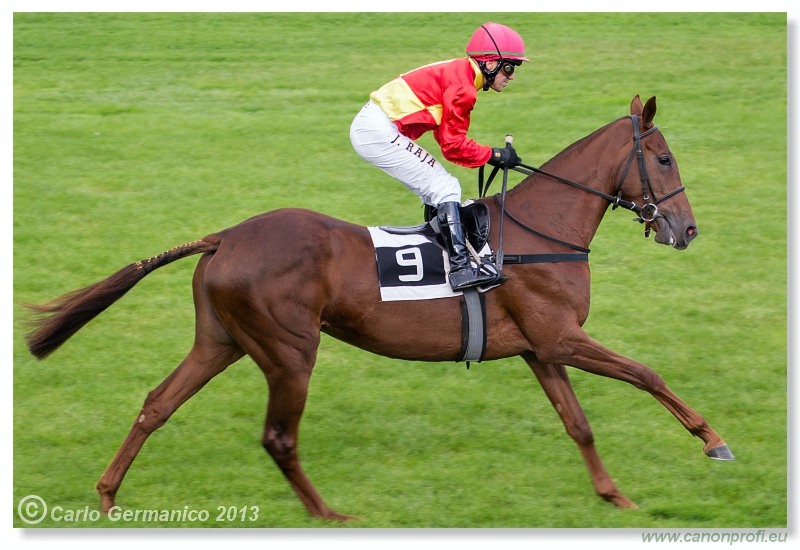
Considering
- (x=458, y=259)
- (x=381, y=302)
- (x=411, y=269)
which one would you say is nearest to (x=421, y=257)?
(x=411, y=269)

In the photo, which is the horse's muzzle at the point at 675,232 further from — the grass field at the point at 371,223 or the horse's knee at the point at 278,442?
the horse's knee at the point at 278,442

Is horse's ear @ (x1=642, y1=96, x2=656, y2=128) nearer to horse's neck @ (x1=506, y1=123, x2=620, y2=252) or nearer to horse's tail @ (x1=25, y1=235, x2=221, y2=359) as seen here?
horse's neck @ (x1=506, y1=123, x2=620, y2=252)

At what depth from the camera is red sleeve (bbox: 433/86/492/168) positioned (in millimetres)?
6371

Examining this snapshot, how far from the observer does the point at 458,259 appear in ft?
21.0

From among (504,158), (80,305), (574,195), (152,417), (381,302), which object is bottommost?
(152,417)

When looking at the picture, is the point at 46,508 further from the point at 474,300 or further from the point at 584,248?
the point at 584,248

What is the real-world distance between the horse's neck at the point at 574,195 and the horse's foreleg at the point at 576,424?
30.8 inches

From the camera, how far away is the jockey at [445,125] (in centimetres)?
640

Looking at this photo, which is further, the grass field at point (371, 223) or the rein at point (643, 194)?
the grass field at point (371, 223)

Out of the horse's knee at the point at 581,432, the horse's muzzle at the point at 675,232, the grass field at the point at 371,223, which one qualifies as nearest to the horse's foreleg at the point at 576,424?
the horse's knee at the point at 581,432

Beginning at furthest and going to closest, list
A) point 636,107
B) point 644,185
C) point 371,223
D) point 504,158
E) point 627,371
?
point 371,223, point 636,107, point 644,185, point 504,158, point 627,371

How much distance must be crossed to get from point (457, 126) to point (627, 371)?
1.69 meters

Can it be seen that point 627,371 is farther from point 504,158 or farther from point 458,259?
point 504,158

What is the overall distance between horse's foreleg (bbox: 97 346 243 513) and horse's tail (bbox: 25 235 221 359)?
562 millimetres
